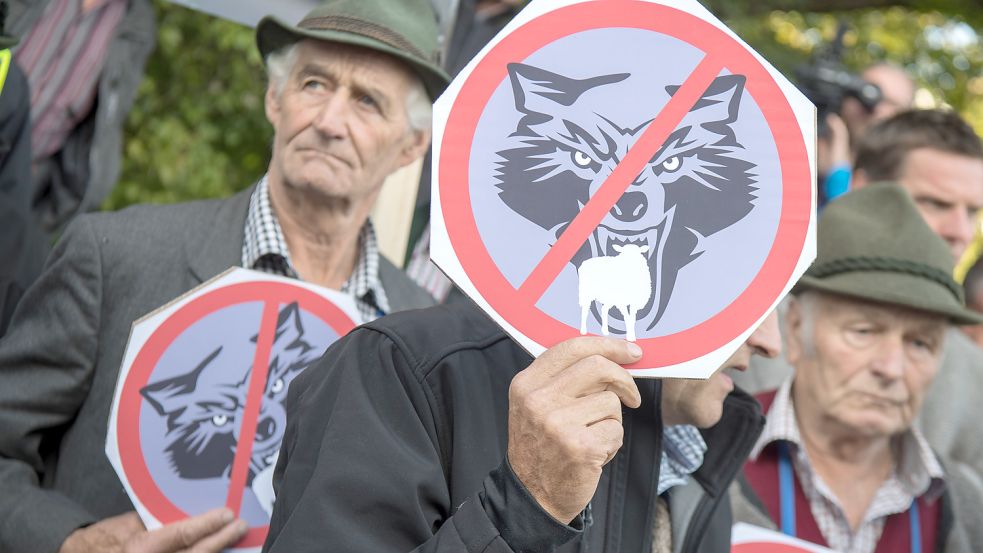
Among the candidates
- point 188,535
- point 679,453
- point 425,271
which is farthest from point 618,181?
point 425,271

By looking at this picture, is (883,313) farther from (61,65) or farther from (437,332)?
(61,65)

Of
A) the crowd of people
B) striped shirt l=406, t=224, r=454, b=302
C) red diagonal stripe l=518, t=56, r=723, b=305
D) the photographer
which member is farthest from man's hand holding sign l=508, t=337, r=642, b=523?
the photographer

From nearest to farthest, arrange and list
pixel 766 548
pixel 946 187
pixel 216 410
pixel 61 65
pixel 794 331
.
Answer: pixel 216 410, pixel 766 548, pixel 794 331, pixel 61 65, pixel 946 187

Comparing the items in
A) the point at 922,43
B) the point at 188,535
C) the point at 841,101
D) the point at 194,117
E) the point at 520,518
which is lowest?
the point at 188,535

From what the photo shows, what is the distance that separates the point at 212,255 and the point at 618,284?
4.12ft

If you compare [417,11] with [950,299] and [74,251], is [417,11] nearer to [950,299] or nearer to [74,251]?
[74,251]

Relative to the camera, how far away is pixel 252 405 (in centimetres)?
239

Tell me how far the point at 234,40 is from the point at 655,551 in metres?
4.67

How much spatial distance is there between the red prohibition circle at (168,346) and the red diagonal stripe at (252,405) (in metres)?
0.04

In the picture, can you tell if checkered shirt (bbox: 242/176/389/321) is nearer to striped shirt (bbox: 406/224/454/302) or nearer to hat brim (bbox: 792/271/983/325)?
striped shirt (bbox: 406/224/454/302)

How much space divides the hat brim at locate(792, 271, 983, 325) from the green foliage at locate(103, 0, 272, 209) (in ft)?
12.1

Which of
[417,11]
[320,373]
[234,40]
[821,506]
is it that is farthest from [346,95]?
[234,40]

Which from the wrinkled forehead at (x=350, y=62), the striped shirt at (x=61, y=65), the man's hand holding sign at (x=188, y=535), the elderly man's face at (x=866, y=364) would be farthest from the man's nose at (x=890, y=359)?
the striped shirt at (x=61, y=65)

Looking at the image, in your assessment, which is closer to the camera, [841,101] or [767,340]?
[767,340]
